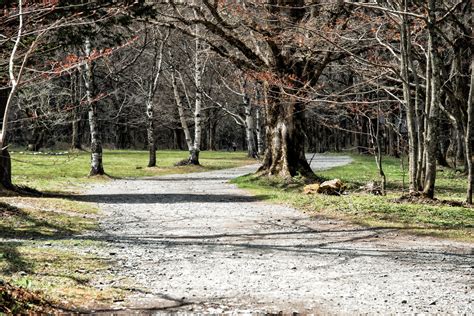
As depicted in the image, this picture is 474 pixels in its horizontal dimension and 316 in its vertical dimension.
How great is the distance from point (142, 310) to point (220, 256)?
3.04 meters

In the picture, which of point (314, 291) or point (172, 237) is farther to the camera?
point (172, 237)

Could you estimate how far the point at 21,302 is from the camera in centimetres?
575

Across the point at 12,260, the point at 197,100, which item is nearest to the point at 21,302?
the point at 12,260

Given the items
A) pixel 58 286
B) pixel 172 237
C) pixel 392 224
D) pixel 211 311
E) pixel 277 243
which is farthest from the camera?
pixel 392 224

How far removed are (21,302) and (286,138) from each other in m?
15.4

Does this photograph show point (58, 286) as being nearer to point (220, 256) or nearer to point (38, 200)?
point (220, 256)

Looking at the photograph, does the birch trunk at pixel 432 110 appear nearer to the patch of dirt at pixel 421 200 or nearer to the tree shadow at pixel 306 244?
the patch of dirt at pixel 421 200

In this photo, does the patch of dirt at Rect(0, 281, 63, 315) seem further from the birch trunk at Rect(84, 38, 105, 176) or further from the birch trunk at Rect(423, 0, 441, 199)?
the birch trunk at Rect(84, 38, 105, 176)

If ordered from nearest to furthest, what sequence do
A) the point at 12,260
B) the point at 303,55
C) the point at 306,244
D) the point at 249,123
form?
1. the point at 12,260
2. the point at 306,244
3. the point at 303,55
4. the point at 249,123

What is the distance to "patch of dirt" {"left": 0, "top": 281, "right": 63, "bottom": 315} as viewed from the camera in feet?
18.1

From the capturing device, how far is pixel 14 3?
11.2 metres

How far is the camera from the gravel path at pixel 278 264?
6559 mm

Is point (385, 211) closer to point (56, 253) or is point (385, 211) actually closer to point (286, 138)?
point (56, 253)

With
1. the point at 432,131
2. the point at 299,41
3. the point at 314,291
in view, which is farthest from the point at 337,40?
the point at 314,291
